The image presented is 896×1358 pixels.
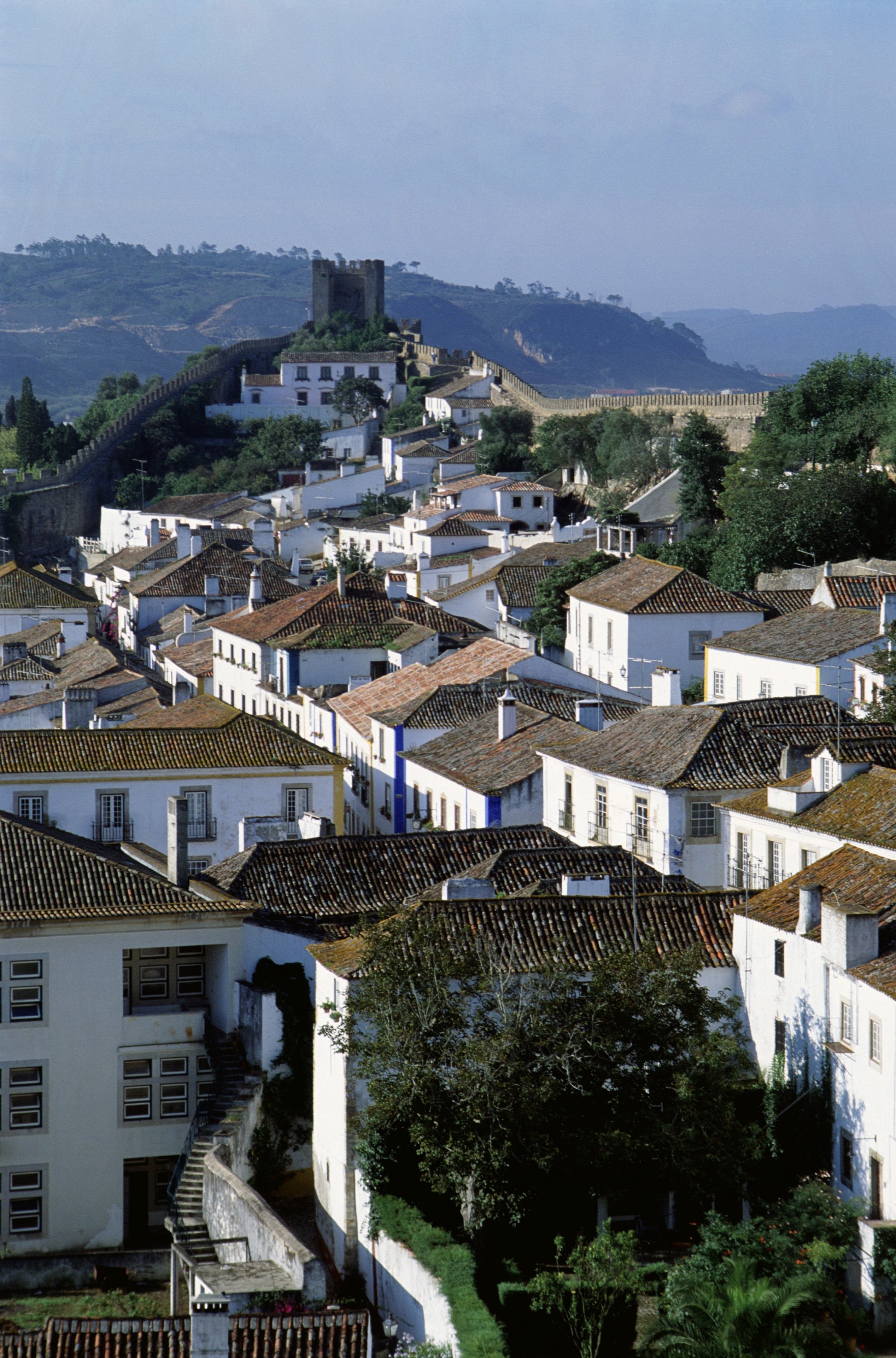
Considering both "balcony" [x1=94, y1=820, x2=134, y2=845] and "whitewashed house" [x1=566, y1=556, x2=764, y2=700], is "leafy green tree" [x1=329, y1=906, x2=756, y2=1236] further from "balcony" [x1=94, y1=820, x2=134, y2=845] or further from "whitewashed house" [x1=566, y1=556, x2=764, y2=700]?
"whitewashed house" [x1=566, y1=556, x2=764, y2=700]

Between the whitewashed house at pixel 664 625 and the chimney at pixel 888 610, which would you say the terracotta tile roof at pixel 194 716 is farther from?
the chimney at pixel 888 610

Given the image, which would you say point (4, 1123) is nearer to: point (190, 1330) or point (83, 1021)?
point (83, 1021)

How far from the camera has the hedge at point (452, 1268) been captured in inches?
610

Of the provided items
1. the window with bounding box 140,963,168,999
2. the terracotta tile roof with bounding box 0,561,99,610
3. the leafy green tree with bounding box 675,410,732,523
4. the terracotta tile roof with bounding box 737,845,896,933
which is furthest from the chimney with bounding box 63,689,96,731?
the leafy green tree with bounding box 675,410,732,523

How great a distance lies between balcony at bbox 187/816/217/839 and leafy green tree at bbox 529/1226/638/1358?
16.5 meters

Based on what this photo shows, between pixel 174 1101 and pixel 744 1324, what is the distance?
32.4ft

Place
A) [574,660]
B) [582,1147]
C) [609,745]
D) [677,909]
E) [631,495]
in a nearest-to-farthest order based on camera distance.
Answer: [582,1147] → [677,909] → [609,745] → [574,660] → [631,495]

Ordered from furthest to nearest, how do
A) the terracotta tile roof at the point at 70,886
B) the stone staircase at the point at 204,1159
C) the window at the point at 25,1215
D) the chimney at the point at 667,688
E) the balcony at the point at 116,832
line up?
the chimney at the point at 667,688
the balcony at the point at 116,832
the terracotta tile roof at the point at 70,886
the window at the point at 25,1215
the stone staircase at the point at 204,1159

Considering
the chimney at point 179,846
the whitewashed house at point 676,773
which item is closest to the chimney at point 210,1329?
the chimney at point 179,846

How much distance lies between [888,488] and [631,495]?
19.3m

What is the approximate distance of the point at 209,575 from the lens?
6531 cm

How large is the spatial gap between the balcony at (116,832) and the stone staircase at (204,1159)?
30.7 feet

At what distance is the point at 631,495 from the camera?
71.8 m

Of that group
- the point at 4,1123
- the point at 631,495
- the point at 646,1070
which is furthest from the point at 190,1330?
the point at 631,495
